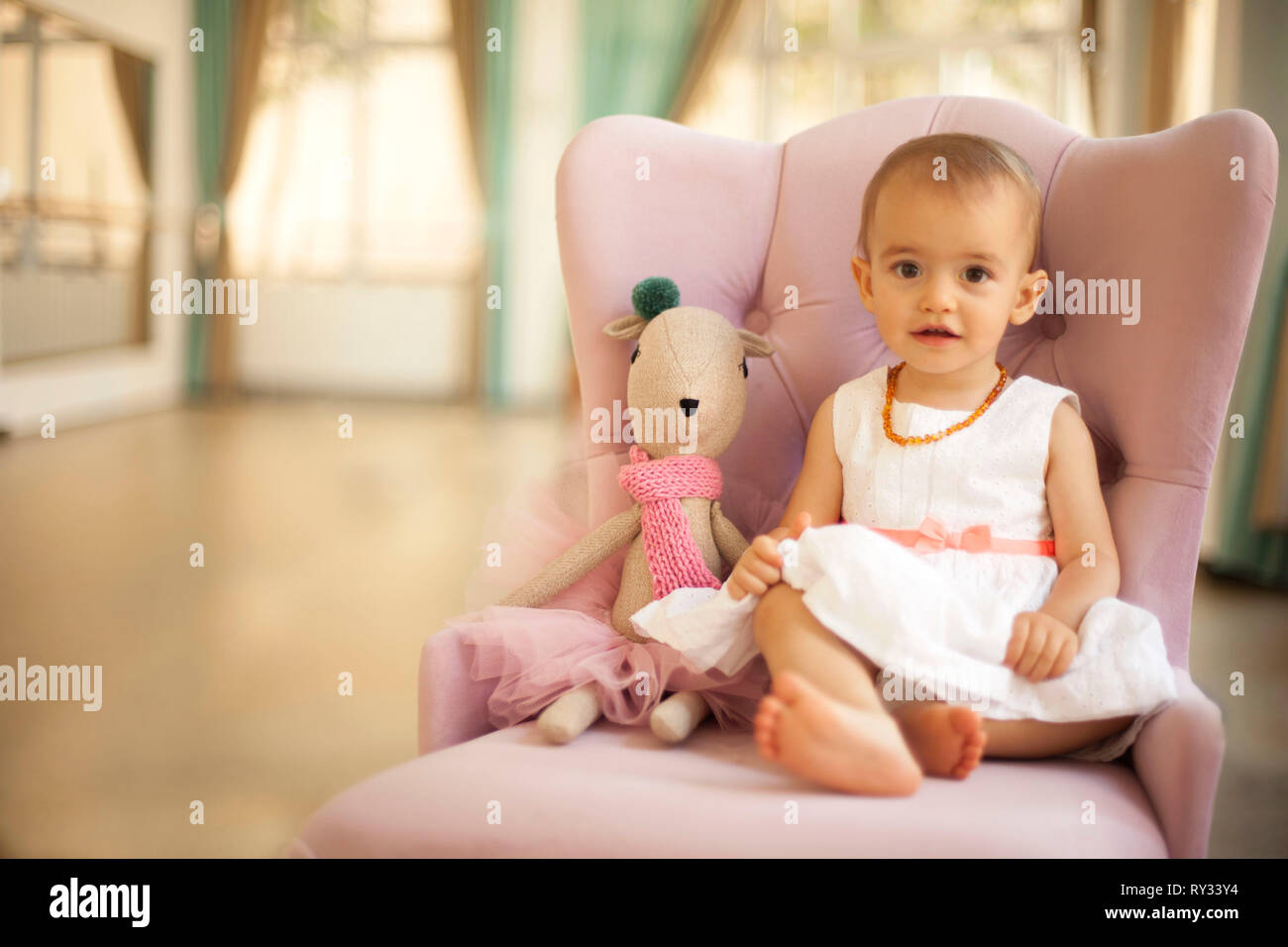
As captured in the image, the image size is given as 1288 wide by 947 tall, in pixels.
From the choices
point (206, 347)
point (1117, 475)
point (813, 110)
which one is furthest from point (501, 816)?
point (206, 347)

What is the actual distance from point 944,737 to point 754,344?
58 centimetres

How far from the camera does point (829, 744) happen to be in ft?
2.99

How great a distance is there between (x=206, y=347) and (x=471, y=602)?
19.1 ft

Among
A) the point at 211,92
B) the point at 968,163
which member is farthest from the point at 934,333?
the point at 211,92

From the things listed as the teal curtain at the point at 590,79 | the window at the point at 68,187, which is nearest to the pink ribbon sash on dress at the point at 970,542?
the teal curtain at the point at 590,79

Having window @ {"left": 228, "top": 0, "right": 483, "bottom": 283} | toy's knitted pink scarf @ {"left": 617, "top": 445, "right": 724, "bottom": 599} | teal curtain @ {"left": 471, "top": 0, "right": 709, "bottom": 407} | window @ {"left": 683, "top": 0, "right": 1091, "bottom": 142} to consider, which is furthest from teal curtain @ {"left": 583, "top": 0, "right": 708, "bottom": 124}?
toy's knitted pink scarf @ {"left": 617, "top": 445, "right": 724, "bottom": 599}

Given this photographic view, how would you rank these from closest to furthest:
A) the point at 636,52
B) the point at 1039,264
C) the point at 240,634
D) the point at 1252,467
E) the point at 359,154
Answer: the point at 1039,264, the point at 240,634, the point at 1252,467, the point at 636,52, the point at 359,154

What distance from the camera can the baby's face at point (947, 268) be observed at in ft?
3.67

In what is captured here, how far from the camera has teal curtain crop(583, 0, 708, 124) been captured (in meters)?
5.48

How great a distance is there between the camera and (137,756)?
1.95 m

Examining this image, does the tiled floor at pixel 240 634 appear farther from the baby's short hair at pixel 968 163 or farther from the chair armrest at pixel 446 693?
the baby's short hair at pixel 968 163

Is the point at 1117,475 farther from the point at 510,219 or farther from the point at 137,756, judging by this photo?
the point at 510,219


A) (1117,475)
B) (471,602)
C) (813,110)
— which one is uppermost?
(813,110)

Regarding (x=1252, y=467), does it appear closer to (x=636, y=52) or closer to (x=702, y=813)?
(x=702, y=813)
